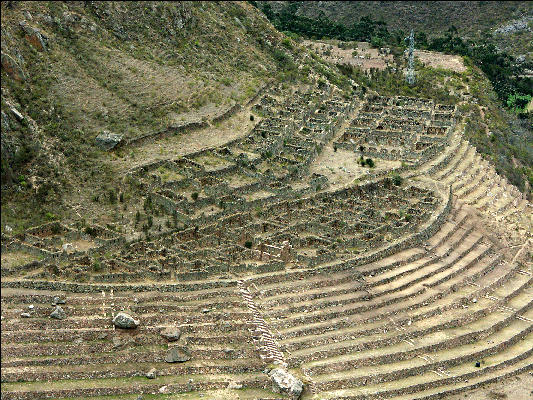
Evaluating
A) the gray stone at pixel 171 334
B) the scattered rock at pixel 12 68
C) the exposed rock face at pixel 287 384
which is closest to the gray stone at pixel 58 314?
the gray stone at pixel 171 334

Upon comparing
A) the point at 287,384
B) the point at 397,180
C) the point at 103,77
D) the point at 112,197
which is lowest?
the point at 287,384

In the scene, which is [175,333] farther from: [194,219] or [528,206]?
[528,206]

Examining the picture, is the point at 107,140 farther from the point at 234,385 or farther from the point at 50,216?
the point at 234,385

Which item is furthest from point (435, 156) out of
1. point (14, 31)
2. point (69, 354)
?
point (69, 354)

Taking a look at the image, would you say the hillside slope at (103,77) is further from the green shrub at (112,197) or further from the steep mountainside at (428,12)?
the steep mountainside at (428,12)

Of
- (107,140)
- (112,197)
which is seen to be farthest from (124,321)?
(107,140)
